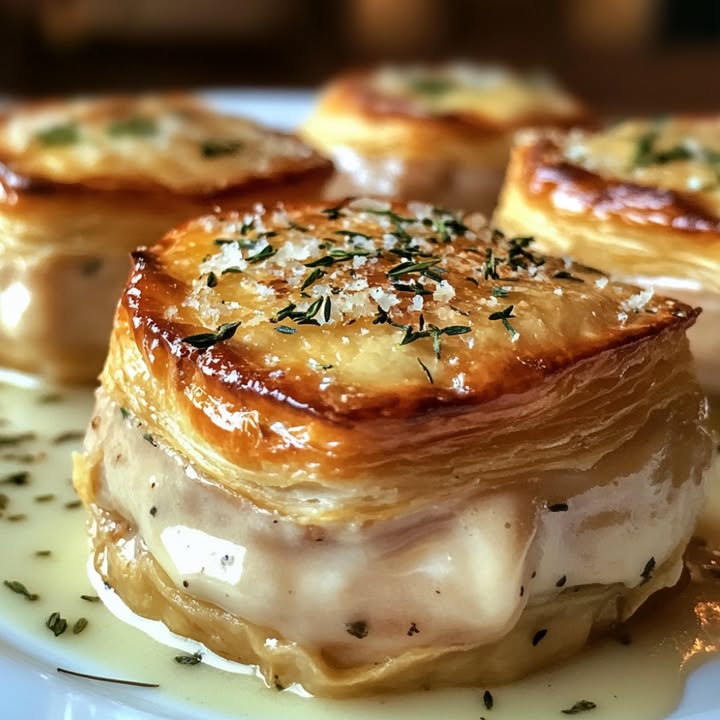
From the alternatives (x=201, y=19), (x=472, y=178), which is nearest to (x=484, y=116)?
(x=472, y=178)

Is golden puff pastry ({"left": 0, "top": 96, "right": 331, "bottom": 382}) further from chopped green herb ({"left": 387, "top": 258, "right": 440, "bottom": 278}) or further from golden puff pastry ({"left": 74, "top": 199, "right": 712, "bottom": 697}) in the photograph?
chopped green herb ({"left": 387, "top": 258, "right": 440, "bottom": 278})

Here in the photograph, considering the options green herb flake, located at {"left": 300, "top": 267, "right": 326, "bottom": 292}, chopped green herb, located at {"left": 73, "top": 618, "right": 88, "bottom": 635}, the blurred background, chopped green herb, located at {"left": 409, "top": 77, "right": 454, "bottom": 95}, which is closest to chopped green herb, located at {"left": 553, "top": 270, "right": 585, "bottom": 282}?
green herb flake, located at {"left": 300, "top": 267, "right": 326, "bottom": 292}

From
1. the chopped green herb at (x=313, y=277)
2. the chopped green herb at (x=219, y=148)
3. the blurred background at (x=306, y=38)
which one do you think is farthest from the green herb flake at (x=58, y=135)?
the blurred background at (x=306, y=38)

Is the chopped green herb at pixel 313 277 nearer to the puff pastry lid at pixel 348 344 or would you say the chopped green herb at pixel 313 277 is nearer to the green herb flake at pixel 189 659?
the puff pastry lid at pixel 348 344

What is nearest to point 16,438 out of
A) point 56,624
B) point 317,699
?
point 56,624

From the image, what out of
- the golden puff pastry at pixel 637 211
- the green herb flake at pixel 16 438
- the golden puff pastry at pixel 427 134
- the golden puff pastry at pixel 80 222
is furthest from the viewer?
the golden puff pastry at pixel 427 134

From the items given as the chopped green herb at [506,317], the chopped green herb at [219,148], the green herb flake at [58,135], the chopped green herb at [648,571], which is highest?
the chopped green herb at [506,317]
